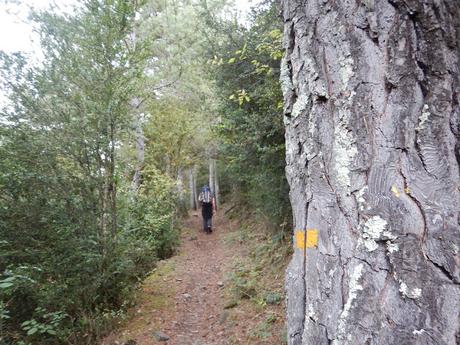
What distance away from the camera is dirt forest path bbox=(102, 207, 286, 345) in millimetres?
4379

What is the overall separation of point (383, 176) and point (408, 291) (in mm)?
365

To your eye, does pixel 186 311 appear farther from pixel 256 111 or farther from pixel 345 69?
pixel 345 69

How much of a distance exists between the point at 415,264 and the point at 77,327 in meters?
4.59

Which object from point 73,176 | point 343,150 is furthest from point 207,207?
point 343,150

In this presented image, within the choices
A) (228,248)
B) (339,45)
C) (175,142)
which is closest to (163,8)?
(175,142)

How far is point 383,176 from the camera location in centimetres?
102

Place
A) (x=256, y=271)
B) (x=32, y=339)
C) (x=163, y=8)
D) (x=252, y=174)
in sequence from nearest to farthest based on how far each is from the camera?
(x=32, y=339), (x=256, y=271), (x=252, y=174), (x=163, y=8)

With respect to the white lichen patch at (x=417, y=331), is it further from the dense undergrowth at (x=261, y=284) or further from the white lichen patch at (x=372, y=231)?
the dense undergrowth at (x=261, y=284)

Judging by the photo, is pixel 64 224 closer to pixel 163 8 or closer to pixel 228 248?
pixel 228 248

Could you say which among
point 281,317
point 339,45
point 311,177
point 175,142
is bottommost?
point 281,317

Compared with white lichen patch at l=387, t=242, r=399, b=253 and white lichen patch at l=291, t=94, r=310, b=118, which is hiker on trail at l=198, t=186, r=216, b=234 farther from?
white lichen patch at l=387, t=242, r=399, b=253

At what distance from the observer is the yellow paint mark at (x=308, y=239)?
1.17 metres

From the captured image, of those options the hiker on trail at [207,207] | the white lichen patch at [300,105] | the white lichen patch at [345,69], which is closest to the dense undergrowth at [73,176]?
the white lichen patch at [300,105]

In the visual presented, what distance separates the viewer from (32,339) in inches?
154
